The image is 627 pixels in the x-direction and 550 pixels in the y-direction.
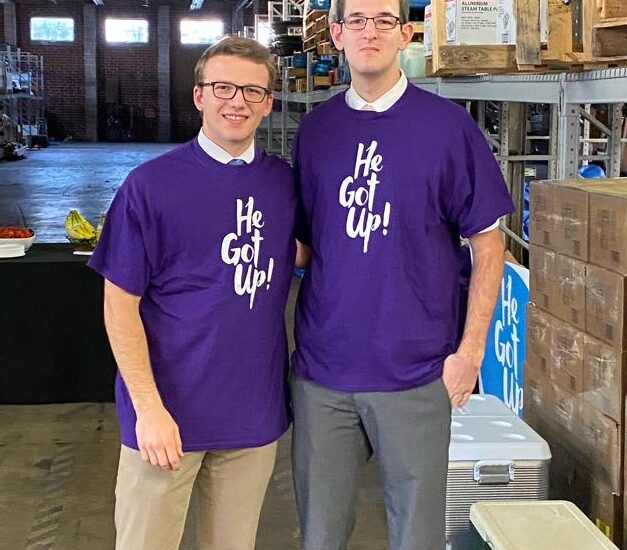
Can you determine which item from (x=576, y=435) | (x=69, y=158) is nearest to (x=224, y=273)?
(x=576, y=435)

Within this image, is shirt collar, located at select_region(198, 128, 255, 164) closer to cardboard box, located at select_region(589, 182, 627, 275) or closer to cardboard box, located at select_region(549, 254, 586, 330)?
cardboard box, located at select_region(589, 182, 627, 275)

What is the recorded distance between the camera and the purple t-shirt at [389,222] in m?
2.27

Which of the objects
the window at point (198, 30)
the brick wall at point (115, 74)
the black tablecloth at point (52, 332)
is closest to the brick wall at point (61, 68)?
the brick wall at point (115, 74)

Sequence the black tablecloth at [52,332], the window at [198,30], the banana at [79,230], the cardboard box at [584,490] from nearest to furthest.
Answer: the cardboard box at [584,490] < the black tablecloth at [52,332] < the banana at [79,230] < the window at [198,30]

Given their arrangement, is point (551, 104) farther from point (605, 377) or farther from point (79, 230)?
point (79, 230)

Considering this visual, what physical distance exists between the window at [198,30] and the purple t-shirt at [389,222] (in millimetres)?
30836

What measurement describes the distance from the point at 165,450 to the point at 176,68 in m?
31.3

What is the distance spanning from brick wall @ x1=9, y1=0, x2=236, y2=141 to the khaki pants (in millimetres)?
30383

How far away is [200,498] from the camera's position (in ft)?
8.13

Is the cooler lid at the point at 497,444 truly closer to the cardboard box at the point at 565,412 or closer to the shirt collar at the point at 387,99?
the cardboard box at the point at 565,412

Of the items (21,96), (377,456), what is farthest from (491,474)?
(21,96)

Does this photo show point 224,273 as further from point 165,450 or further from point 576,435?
point 576,435

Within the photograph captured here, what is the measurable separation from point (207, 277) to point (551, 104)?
2751 millimetres

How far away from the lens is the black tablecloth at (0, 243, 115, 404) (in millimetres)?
5281
